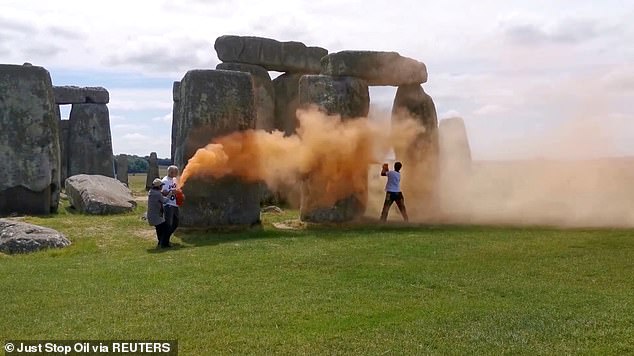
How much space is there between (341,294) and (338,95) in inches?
382

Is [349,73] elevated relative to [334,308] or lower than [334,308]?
elevated

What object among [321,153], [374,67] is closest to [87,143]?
[321,153]

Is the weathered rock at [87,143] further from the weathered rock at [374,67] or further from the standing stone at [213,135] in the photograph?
the weathered rock at [374,67]

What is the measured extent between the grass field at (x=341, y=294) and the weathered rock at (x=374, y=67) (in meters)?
5.23

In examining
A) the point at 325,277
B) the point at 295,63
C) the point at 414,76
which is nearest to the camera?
the point at 325,277

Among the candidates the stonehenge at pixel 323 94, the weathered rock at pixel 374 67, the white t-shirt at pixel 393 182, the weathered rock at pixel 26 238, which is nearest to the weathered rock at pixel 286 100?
the stonehenge at pixel 323 94

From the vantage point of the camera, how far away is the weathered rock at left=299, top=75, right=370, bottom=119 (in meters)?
18.3

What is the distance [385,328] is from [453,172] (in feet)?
64.8

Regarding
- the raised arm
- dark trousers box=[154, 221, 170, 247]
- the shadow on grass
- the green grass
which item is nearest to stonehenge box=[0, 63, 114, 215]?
the shadow on grass

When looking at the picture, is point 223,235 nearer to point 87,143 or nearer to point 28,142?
point 28,142

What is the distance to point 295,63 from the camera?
26.1m

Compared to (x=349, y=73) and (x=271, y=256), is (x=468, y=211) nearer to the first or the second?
(x=349, y=73)

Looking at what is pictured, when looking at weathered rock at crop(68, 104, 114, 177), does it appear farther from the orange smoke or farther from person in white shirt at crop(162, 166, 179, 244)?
person in white shirt at crop(162, 166, 179, 244)

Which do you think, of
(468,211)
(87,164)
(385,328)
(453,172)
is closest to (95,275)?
(385,328)
